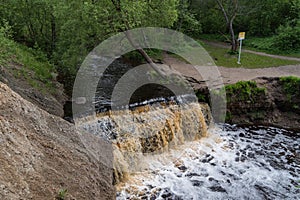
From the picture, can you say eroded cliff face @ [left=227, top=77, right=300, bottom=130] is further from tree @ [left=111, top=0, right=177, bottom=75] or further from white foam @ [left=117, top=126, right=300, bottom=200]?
tree @ [left=111, top=0, right=177, bottom=75]

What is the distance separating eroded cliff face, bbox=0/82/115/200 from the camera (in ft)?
13.3

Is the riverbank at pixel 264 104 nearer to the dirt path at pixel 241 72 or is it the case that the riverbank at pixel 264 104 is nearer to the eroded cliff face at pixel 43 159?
the dirt path at pixel 241 72

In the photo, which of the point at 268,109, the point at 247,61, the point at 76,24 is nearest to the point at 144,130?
the point at 76,24

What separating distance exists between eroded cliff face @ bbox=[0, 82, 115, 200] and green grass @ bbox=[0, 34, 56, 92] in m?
2.82

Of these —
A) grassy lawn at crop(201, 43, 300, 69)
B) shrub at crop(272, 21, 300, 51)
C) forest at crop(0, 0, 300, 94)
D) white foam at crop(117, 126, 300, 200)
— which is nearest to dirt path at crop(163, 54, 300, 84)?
grassy lawn at crop(201, 43, 300, 69)

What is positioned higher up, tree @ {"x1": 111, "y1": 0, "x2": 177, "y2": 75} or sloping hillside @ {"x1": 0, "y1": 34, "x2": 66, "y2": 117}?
tree @ {"x1": 111, "y1": 0, "x2": 177, "y2": 75}

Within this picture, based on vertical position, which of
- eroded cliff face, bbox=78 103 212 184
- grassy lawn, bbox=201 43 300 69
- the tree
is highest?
the tree

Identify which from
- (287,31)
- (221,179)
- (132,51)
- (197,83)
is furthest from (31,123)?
(287,31)

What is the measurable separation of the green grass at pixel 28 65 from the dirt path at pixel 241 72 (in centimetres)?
554

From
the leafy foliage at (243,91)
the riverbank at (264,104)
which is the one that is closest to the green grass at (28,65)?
the riverbank at (264,104)

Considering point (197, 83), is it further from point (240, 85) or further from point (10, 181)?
point (10, 181)

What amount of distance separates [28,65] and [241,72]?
858 centimetres

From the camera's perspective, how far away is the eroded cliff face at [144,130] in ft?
22.0

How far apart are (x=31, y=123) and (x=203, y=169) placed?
14.0 feet
